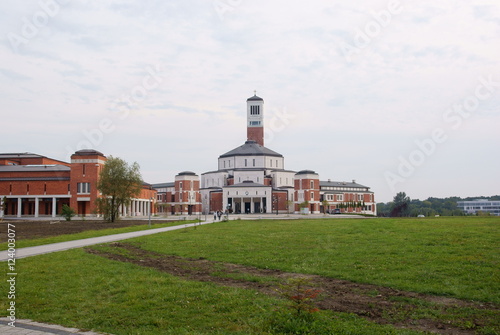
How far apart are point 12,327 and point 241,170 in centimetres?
9567

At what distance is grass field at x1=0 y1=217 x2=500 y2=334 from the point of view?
7734mm

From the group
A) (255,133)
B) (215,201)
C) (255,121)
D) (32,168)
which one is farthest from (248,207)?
(32,168)

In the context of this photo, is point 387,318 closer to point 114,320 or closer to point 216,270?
point 114,320

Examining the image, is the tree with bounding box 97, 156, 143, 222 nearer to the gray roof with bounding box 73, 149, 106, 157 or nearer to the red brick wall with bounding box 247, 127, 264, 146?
the gray roof with bounding box 73, 149, 106, 157

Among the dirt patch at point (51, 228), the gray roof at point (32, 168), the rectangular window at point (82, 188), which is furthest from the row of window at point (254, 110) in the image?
the dirt patch at point (51, 228)

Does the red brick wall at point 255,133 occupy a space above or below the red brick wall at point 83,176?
above

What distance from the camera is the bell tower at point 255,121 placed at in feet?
375

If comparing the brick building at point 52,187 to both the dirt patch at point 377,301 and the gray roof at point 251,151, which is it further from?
the dirt patch at point 377,301

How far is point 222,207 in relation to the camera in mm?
99875

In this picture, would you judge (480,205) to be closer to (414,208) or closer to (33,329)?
(414,208)

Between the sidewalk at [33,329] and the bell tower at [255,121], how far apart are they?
108m

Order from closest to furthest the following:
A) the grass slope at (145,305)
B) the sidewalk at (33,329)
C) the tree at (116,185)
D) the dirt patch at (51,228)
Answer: the sidewalk at (33,329)
the grass slope at (145,305)
the dirt patch at (51,228)
the tree at (116,185)

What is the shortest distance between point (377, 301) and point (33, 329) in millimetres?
6557

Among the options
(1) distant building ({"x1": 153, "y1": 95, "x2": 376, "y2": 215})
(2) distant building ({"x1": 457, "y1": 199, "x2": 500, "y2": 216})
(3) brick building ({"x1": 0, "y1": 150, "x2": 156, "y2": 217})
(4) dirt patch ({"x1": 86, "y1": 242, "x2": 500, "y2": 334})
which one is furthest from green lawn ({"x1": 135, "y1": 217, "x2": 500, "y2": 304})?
(2) distant building ({"x1": 457, "y1": 199, "x2": 500, "y2": 216})
